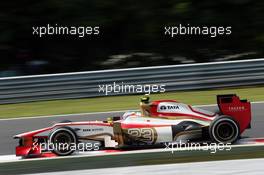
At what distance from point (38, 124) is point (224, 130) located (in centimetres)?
345

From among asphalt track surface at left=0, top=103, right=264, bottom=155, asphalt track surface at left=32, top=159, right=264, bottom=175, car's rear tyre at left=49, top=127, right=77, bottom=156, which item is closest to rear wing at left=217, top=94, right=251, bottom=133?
asphalt track surface at left=0, top=103, right=264, bottom=155

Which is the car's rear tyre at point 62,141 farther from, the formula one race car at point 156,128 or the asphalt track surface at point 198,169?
the asphalt track surface at point 198,169

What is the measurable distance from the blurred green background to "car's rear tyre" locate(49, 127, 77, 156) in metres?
9.39

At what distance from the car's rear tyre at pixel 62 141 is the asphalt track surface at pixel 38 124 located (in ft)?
3.39

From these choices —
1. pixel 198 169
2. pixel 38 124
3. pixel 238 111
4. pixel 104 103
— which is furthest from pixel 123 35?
pixel 198 169

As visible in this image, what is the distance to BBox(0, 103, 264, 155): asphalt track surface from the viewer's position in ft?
26.7

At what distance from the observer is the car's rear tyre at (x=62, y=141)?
22.5ft

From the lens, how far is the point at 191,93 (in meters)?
12.0

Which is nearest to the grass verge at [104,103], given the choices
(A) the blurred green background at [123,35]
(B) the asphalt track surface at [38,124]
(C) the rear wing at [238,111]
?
(B) the asphalt track surface at [38,124]

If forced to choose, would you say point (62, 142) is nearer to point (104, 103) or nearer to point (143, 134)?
point (143, 134)

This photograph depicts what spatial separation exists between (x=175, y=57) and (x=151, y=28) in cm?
102

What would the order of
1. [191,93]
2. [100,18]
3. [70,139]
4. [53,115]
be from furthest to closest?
1. [100,18]
2. [191,93]
3. [53,115]
4. [70,139]

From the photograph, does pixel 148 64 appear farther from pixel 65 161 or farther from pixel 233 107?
pixel 65 161

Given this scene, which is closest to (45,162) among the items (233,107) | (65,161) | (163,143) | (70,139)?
(65,161)
